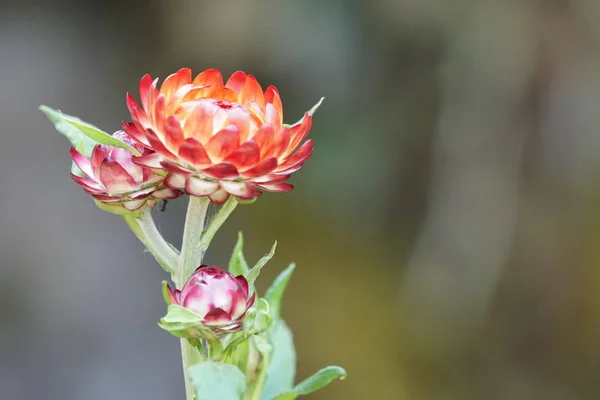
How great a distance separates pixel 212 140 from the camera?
1.75ft

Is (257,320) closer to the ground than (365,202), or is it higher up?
closer to the ground

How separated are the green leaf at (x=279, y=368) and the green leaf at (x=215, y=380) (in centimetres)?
19

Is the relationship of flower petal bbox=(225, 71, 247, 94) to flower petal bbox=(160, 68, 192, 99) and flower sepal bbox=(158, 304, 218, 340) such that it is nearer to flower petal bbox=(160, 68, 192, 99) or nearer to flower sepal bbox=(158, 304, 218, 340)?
flower petal bbox=(160, 68, 192, 99)

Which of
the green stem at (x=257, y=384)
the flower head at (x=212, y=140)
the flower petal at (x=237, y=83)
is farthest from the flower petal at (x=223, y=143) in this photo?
the green stem at (x=257, y=384)

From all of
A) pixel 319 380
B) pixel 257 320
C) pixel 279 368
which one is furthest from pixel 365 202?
pixel 257 320

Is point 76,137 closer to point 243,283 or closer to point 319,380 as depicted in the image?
point 243,283

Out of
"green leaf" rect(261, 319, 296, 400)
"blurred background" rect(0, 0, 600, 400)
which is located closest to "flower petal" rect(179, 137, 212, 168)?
"green leaf" rect(261, 319, 296, 400)

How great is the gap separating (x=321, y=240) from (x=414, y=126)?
446 millimetres

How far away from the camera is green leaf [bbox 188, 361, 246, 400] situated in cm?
56

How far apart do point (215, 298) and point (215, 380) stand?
0.08 m

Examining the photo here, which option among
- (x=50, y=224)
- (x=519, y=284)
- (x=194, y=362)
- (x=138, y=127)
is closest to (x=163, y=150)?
(x=138, y=127)

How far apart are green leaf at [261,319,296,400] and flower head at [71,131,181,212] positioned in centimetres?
27

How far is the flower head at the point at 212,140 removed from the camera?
1.74 feet

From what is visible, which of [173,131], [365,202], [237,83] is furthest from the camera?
[365,202]
